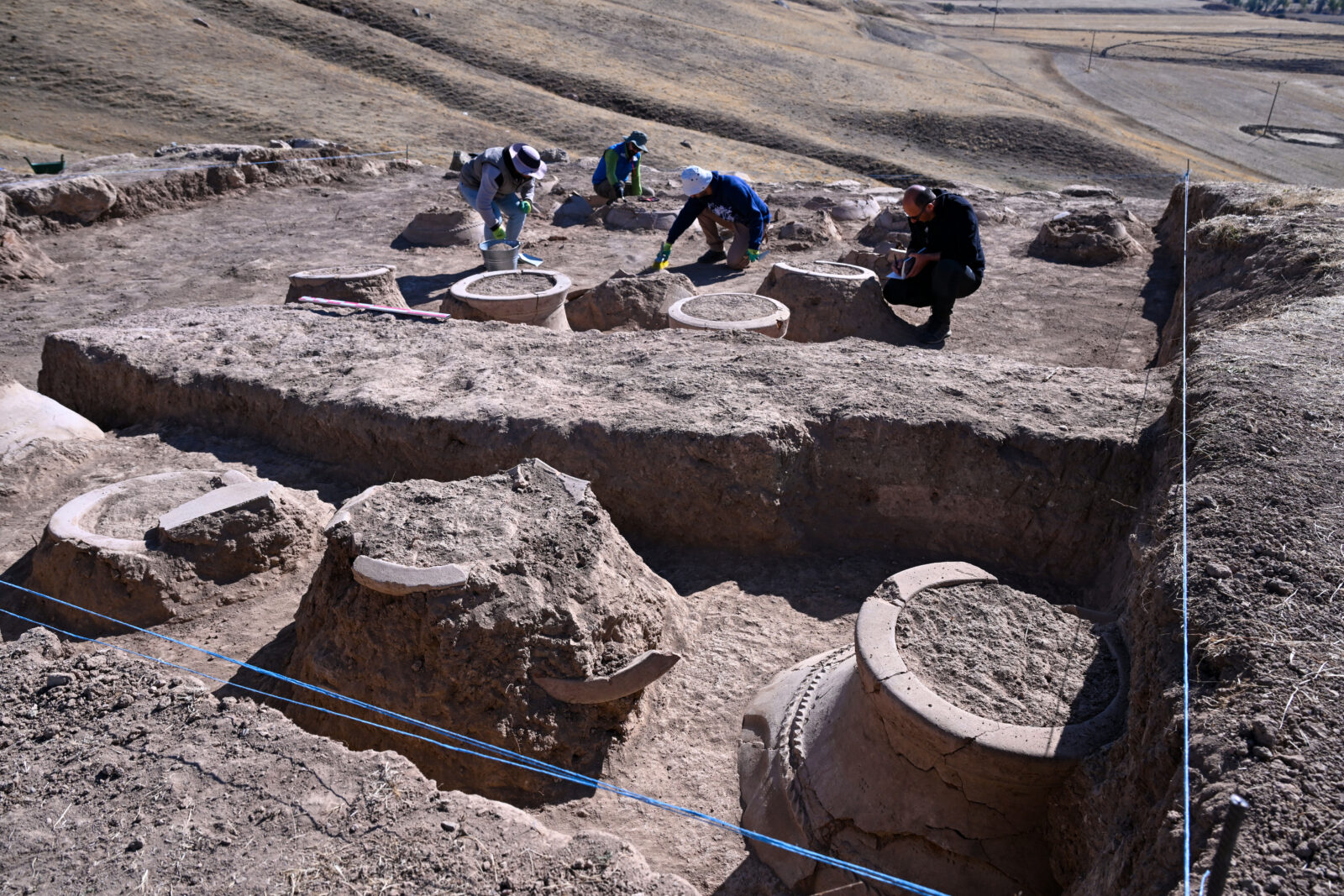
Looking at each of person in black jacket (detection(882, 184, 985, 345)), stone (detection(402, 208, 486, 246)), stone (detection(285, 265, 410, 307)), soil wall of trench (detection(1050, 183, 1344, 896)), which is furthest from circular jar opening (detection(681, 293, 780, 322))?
stone (detection(402, 208, 486, 246))

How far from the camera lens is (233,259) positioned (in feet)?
33.4

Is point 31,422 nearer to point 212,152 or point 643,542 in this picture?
point 643,542

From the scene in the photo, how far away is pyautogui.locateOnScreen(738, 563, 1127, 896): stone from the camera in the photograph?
2611 mm

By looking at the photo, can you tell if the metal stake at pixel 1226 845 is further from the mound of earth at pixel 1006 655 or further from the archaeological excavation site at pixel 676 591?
the mound of earth at pixel 1006 655

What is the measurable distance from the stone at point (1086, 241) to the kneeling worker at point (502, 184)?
588cm

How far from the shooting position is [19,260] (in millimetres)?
9336

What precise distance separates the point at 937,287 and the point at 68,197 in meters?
10.2

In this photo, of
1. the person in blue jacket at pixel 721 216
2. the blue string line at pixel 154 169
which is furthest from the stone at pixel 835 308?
the blue string line at pixel 154 169

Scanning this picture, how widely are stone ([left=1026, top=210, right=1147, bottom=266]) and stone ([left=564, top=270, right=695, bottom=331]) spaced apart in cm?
465

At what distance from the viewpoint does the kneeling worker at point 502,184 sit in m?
9.65

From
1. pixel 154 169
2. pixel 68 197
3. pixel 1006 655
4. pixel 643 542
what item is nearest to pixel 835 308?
pixel 643 542

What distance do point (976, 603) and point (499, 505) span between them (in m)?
1.94

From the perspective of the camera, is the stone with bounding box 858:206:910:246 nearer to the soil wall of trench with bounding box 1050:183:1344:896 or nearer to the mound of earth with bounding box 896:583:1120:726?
the soil wall of trench with bounding box 1050:183:1344:896

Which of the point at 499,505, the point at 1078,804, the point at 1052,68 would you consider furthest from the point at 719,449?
the point at 1052,68
